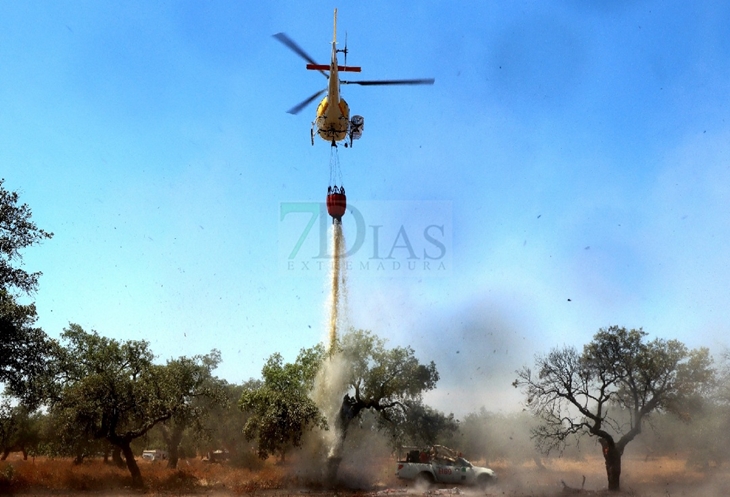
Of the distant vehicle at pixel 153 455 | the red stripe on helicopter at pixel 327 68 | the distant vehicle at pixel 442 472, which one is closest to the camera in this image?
the distant vehicle at pixel 442 472

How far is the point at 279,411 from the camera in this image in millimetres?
31859

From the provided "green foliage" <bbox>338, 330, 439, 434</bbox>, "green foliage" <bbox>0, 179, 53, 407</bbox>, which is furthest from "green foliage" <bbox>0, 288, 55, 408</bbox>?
"green foliage" <bbox>338, 330, 439, 434</bbox>

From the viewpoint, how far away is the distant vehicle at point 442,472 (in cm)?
3106

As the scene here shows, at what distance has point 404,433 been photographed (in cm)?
3856

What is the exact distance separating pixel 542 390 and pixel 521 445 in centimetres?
3246

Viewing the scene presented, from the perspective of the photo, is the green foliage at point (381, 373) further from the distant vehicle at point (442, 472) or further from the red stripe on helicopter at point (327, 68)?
the red stripe on helicopter at point (327, 68)

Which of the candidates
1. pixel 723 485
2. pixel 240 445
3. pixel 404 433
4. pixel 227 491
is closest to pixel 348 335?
pixel 404 433

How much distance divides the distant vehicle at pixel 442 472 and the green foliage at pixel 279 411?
594cm

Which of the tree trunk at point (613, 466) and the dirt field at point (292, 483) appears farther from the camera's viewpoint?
the tree trunk at point (613, 466)

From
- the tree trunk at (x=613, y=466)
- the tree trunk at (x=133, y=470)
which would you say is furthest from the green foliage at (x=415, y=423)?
the tree trunk at (x=133, y=470)

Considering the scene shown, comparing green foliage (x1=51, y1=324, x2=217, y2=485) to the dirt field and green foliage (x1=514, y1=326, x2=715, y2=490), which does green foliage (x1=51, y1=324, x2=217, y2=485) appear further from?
green foliage (x1=514, y1=326, x2=715, y2=490)

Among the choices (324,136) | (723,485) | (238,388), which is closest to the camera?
(723,485)

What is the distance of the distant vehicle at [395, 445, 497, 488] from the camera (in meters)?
31.1

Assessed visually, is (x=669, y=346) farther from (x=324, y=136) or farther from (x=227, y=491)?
(x=227, y=491)
